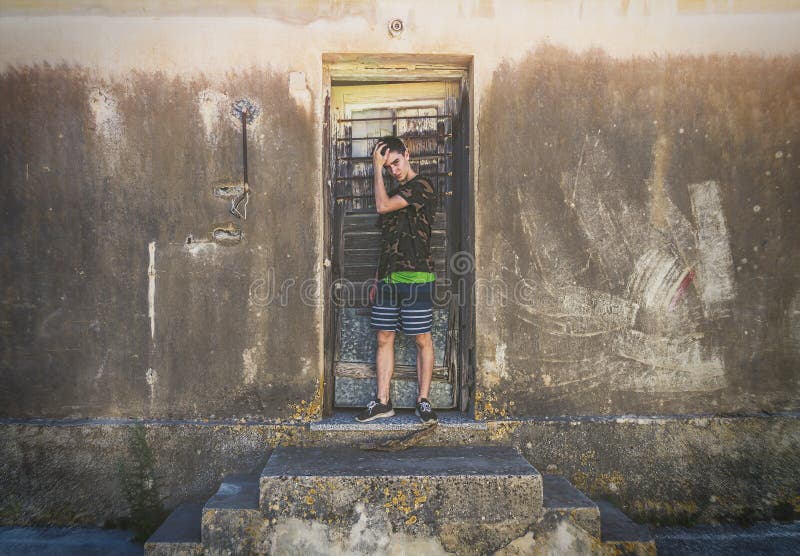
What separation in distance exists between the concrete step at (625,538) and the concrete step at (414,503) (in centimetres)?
44

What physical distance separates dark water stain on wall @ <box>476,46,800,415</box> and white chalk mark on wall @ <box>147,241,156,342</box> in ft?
7.02

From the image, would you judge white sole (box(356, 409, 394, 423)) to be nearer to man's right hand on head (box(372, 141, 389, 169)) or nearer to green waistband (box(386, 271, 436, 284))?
green waistband (box(386, 271, 436, 284))

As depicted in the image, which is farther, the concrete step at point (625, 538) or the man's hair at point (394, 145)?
the man's hair at point (394, 145)

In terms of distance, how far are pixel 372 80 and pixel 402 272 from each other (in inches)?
57.5

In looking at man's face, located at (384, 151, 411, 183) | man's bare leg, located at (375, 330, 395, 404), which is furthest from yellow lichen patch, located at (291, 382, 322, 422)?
man's face, located at (384, 151, 411, 183)

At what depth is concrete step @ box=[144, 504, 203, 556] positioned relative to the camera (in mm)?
2736

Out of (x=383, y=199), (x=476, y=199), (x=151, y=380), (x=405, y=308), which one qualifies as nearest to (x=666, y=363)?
(x=476, y=199)

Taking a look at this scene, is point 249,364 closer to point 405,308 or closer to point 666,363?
point 405,308

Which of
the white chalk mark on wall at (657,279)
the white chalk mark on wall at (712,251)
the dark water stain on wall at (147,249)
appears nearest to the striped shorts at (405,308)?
the dark water stain on wall at (147,249)

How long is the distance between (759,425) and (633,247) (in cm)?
142

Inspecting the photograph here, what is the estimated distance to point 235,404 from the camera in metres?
3.41

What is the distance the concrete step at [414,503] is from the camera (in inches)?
108

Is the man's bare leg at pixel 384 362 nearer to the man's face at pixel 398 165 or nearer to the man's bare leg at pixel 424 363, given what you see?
the man's bare leg at pixel 424 363

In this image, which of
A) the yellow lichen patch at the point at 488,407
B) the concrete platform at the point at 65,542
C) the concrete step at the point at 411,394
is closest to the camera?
the concrete platform at the point at 65,542
